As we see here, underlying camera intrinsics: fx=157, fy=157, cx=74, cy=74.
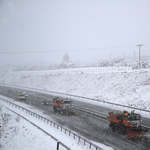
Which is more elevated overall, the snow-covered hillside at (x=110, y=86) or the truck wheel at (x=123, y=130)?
the snow-covered hillside at (x=110, y=86)

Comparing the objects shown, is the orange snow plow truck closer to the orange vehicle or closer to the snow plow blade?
the snow plow blade

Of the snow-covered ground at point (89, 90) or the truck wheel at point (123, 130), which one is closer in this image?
the truck wheel at point (123, 130)

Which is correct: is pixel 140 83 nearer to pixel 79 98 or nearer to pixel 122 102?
pixel 122 102

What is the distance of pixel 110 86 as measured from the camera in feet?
119

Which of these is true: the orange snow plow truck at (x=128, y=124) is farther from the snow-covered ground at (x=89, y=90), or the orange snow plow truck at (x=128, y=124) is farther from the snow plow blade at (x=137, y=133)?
the snow-covered ground at (x=89, y=90)

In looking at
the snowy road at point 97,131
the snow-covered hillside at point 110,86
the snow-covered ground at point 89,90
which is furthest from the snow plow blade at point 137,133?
the snow-covered hillside at point 110,86

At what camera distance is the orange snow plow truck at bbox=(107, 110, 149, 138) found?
14078mm

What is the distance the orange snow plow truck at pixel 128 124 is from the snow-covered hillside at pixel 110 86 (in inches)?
412

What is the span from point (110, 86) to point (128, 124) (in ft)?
72.1

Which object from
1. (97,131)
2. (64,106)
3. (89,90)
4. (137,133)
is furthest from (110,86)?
(137,133)

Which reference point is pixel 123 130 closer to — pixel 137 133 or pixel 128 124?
pixel 128 124

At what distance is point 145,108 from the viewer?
24.3 m

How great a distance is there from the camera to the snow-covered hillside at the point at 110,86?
28366 mm

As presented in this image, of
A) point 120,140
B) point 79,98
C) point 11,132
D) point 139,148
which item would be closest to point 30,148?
point 11,132
